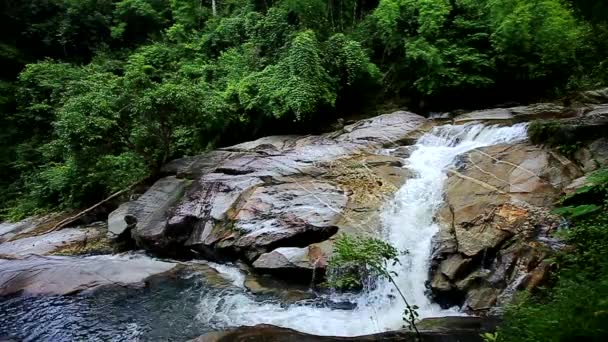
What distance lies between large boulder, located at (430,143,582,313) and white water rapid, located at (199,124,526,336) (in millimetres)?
314

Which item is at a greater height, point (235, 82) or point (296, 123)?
point (235, 82)

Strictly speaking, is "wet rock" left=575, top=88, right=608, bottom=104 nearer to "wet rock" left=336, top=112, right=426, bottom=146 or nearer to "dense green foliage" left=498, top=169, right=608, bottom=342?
"wet rock" left=336, top=112, right=426, bottom=146

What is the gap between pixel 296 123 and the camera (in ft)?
48.8

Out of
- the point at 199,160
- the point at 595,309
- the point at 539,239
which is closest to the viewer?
the point at 595,309

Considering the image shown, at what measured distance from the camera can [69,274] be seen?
8727mm

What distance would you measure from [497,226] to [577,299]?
13.7ft

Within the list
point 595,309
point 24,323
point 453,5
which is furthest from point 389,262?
point 453,5

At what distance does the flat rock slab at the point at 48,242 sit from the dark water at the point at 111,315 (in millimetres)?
3246

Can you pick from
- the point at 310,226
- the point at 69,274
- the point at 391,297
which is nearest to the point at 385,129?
the point at 310,226

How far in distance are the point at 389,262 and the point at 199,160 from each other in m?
7.19

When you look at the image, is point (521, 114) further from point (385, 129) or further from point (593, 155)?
point (593, 155)

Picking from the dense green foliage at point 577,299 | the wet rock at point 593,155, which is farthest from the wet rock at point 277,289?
→ the wet rock at point 593,155

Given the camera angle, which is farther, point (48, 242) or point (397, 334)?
point (48, 242)

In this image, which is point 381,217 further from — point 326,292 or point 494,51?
point 494,51
